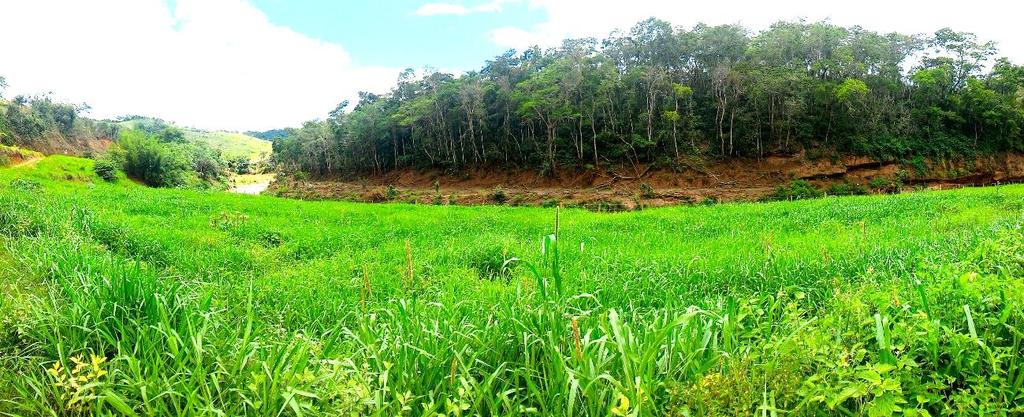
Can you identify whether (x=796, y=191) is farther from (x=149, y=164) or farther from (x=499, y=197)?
(x=149, y=164)

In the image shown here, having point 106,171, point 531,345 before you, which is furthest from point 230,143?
point 531,345

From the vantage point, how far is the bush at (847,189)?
33.6 m

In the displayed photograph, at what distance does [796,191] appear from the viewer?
32.2m

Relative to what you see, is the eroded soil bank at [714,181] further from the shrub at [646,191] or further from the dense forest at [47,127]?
the dense forest at [47,127]

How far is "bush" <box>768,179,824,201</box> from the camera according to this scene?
31.8 meters

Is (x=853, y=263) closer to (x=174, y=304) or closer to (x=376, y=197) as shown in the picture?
(x=174, y=304)

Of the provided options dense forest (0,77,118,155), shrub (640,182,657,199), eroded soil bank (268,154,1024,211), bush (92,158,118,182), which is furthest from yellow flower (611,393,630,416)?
dense forest (0,77,118,155)

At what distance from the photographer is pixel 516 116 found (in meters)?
47.5

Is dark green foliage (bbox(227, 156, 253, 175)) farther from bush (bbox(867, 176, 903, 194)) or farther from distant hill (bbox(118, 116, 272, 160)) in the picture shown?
bush (bbox(867, 176, 903, 194))

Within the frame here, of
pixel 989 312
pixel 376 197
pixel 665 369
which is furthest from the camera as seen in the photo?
pixel 376 197

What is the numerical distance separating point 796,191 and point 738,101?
38.2 ft

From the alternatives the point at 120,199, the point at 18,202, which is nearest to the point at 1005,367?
the point at 18,202

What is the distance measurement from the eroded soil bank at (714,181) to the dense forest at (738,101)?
4.09 feet

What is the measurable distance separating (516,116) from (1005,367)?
46359 millimetres
